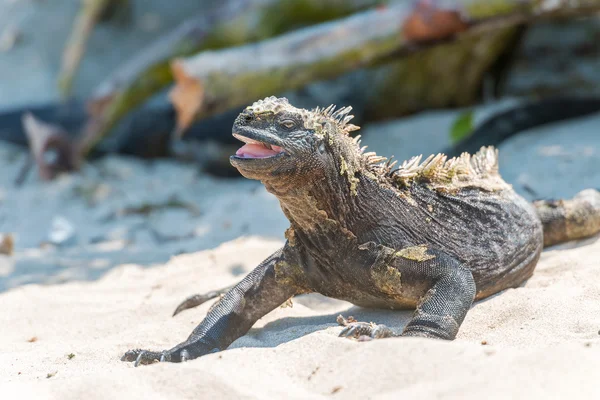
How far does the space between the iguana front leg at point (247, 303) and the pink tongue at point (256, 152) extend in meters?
0.86

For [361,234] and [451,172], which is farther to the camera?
[451,172]

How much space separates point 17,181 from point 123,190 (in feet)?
5.19

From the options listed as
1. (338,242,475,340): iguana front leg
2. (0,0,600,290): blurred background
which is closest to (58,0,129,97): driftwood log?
(0,0,600,290): blurred background

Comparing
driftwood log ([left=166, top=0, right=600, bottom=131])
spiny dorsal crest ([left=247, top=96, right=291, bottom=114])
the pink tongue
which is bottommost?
the pink tongue

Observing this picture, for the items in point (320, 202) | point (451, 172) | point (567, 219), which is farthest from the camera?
point (567, 219)

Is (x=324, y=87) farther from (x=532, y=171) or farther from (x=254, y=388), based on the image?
(x=254, y=388)

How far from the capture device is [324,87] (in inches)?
400

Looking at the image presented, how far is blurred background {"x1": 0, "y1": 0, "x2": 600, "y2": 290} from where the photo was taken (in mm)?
7625

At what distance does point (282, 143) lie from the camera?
13.0 feet

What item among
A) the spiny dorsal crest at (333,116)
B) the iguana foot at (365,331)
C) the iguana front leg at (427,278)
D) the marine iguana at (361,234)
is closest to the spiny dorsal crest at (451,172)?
the marine iguana at (361,234)

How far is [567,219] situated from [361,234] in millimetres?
2275

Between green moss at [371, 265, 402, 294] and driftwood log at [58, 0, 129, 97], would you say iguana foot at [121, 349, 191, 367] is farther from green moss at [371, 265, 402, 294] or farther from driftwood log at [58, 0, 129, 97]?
driftwood log at [58, 0, 129, 97]

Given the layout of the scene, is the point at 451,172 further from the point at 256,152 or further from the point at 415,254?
the point at 256,152

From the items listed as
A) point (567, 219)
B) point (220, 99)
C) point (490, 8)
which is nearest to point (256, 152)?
point (567, 219)
